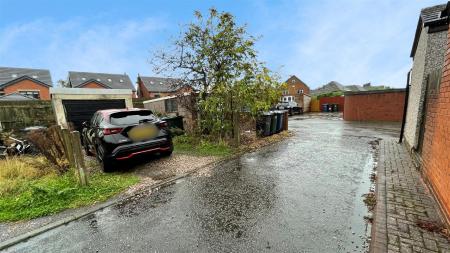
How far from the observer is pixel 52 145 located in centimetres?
551

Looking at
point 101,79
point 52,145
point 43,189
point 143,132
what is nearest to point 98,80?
point 101,79

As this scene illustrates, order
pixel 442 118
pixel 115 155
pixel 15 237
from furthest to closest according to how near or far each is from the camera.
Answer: pixel 115 155
pixel 442 118
pixel 15 237

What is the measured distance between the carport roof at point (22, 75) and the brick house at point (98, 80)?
3.55 metres

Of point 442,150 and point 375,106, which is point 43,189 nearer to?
point 442,150

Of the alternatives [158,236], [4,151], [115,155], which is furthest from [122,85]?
[158,236]

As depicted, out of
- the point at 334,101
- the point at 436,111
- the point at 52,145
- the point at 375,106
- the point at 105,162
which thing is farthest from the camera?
the point at 334,101

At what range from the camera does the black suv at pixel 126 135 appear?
18.1ft

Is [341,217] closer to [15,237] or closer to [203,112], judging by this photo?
[15,237]

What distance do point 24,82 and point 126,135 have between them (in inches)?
1639

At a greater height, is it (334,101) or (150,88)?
(150,88)

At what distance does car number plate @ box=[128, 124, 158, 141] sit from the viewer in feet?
18.9

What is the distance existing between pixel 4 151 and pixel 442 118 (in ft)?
38.0

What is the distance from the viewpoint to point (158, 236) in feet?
10.0

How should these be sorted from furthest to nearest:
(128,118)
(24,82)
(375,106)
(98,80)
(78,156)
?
(98,80) → (24,82) → (375,106) → (128,118) → (78,156)
